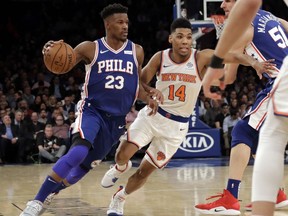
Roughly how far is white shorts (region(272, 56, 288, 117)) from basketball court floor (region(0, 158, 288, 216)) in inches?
105

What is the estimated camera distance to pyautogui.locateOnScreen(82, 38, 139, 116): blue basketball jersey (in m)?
5.93

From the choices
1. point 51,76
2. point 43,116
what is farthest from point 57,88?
point 43,116

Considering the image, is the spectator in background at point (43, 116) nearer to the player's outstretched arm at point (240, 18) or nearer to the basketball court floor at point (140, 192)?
the basketball court floor at point (140, 192)

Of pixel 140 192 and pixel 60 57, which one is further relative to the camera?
pixel 140 192

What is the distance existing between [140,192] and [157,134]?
137 cm

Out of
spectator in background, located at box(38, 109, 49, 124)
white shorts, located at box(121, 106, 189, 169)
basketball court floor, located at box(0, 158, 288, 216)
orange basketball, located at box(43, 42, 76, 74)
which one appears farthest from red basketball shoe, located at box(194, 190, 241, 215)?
spectator in background, located at box(38, 109, 49, 124)

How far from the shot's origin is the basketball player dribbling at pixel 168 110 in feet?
20.5

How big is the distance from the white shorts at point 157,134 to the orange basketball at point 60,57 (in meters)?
0.91

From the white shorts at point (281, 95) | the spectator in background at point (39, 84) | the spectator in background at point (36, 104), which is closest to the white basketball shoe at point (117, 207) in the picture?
the white shorts at point (281, 95)

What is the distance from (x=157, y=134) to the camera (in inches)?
250

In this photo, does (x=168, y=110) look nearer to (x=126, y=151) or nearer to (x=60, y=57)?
(x=126, y=151)

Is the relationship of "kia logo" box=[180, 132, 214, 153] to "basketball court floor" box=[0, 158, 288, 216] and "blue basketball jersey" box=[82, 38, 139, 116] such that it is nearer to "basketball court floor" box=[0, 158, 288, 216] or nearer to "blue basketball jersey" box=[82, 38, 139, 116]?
"basketball court floor" box=[0, 158, 288, 216]

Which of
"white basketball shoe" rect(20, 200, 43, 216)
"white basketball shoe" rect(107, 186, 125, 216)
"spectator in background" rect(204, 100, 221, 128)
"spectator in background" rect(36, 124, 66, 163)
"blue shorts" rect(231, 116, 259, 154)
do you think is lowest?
"spectator in background" rect(36, 124, 66, 163)

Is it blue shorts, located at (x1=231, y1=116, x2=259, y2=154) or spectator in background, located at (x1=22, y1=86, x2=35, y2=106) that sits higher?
blue shorts, located at (x1=231, y1=116, x2=259, y2=154)
